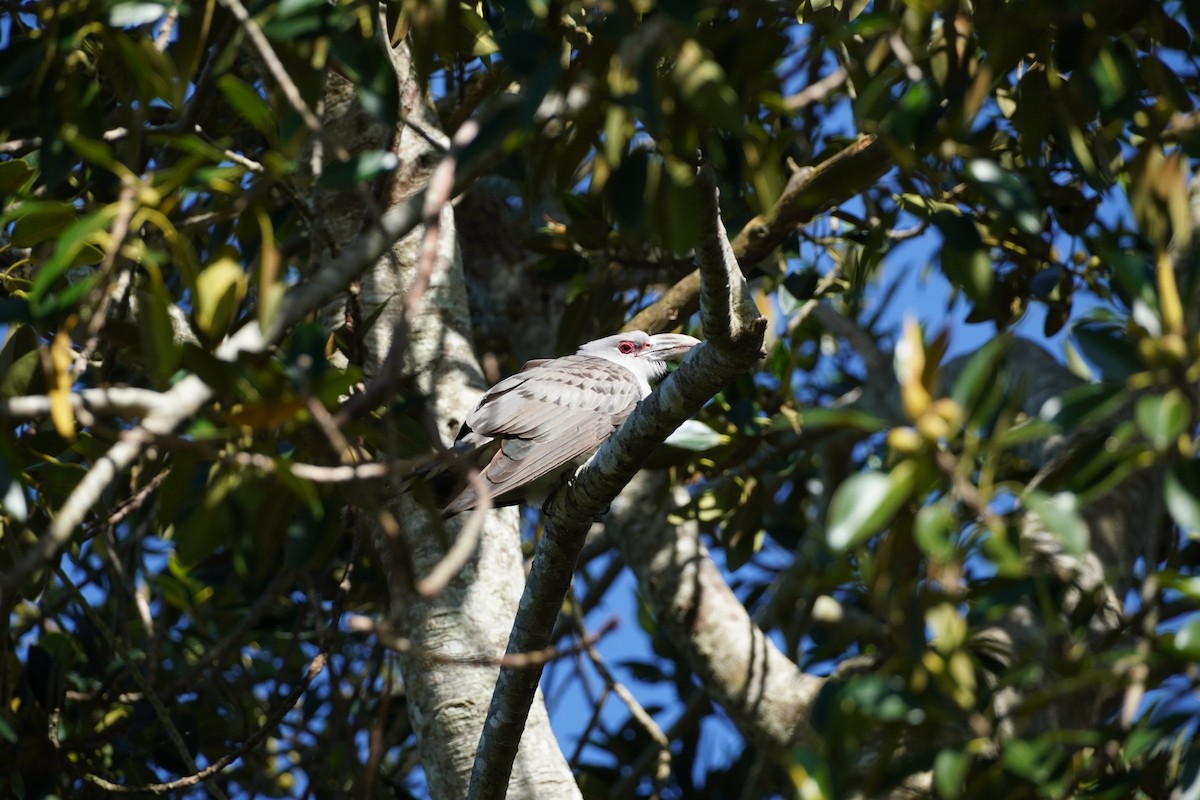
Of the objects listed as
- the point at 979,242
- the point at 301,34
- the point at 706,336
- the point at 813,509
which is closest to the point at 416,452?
the point at 706,336

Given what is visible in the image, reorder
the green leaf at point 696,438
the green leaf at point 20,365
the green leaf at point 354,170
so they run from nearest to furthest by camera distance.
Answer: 1. the green leaf at point 354,170
2. the green leaf at point 20,365
3. the green leaf at point 696,438

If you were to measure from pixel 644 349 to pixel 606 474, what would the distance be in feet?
6.61

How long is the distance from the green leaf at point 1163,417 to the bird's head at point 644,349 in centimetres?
349

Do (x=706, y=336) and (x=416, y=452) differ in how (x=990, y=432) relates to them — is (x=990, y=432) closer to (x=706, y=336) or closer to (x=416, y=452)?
(x=706, y=336)

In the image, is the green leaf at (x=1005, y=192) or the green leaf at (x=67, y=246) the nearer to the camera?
the green leaf at (x=67, y=246)

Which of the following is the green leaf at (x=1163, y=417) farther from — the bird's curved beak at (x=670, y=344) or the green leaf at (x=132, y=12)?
the bird's curved beak at (x=670, y=344)

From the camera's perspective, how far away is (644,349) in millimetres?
5488

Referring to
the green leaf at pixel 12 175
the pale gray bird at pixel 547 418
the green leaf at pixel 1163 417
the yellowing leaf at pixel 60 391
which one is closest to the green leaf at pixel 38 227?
the green leaf at pixel 12 175

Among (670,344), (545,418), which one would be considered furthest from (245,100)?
(670,344)

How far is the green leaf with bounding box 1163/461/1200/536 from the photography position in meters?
1.81

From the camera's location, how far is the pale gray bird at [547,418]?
14.9 ft

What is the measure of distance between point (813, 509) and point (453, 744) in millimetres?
4014

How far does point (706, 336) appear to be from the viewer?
3297 millimetres

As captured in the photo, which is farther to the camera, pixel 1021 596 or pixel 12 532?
pixel 12 532
